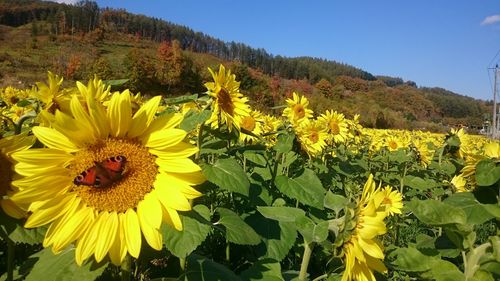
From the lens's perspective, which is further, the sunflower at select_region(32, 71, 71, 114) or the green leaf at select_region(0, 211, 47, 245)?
the sunflower at select_region(32, 71, 71, 114)

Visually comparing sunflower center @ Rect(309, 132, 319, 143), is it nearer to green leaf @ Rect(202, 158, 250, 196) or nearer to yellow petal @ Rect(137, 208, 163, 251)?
green leaf @ Rect(202, 158, 250, 196)

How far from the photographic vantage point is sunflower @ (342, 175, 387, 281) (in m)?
1.72

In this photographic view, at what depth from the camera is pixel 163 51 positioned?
77000 millimetres

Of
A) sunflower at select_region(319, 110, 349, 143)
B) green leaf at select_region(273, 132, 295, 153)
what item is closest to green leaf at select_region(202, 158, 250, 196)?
green leaf at select_region(273, 132, 295, 153)

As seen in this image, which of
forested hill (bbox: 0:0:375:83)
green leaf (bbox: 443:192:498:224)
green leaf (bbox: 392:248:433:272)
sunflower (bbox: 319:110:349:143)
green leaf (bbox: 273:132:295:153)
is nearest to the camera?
green leaf (bbox: 392:248:433:272)

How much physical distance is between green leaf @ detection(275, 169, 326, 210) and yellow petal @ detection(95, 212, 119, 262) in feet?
6.03

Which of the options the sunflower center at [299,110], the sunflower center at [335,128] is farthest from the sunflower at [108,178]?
the sunflower center at [335,128]

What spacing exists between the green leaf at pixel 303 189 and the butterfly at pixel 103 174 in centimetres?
183

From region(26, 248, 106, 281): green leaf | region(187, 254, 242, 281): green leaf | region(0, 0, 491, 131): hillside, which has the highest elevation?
region(0, 0, 491, 131): hillside

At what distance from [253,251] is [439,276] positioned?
1620mm

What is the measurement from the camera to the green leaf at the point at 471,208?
7.48 ft

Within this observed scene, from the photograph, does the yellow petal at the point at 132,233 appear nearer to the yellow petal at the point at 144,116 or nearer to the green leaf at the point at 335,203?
the yellow petal at the point at 144,116

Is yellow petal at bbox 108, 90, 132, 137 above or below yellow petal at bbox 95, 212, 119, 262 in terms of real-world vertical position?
above

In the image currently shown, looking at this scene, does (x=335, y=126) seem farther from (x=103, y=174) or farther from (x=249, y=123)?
(x=103, y=174)
